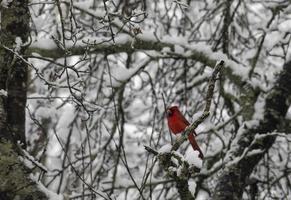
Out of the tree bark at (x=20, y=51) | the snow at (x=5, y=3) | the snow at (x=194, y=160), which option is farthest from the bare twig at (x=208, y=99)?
the snow at (x=5, y=3)

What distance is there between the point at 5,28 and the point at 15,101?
1.37 feet

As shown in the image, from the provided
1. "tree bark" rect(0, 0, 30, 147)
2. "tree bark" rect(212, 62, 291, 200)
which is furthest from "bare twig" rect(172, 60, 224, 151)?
"tree bark" rect(212, 62, 291, 200)

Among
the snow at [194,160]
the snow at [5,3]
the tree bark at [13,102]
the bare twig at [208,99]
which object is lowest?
the snow at [194,160]

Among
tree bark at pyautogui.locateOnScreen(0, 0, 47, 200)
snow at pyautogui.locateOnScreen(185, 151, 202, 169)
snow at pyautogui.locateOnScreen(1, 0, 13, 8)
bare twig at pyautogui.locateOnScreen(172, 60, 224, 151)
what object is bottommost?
snow at pyautogui.locateOnScreen(185, 151, 202, 169)

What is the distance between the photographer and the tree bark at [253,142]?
401 cm

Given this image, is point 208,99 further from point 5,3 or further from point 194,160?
point 5,3

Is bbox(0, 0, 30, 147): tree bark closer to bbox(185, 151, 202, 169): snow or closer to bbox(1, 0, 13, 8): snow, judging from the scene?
bbox(1, 0, 13, 8): snow

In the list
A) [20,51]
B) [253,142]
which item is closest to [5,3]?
[20,51]

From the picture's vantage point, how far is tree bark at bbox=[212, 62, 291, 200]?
401 centimetres

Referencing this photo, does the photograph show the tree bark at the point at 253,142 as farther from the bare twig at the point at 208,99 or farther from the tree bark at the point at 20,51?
the bare twig at the point at 208,99

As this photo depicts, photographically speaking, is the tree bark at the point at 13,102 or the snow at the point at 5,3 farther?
the snow at the point at 5,3

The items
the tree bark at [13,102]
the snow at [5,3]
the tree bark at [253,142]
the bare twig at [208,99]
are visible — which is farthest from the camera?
the tree bark at [253,142]

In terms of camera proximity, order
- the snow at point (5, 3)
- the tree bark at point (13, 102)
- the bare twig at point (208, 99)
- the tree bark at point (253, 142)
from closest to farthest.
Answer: the bare twig at point (208, 99) < the tree bark at point (13, 102) < the snow at point (5, 3) < the tree bark at point (253, 142)

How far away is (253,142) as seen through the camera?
12.9 ft
